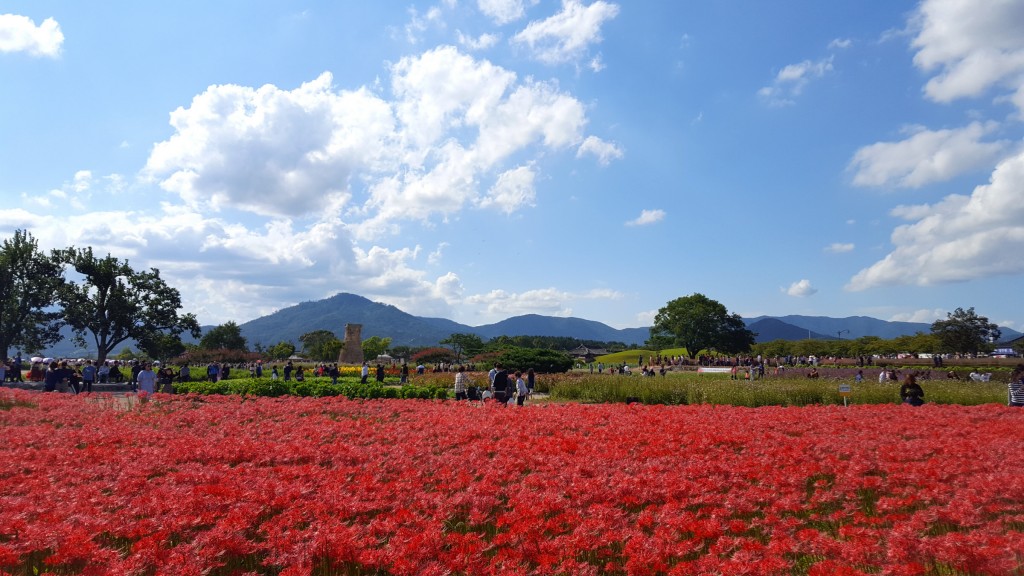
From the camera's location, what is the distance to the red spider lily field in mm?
4270

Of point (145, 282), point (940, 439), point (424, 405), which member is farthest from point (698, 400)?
point (145, 282)

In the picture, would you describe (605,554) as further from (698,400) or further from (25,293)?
(25,293)

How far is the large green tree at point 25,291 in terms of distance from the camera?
162 ft

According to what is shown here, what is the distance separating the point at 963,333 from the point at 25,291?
99.6 m

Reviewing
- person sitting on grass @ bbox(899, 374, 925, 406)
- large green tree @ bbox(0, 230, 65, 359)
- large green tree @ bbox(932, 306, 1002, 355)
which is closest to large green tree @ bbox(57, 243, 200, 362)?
large green tree @ bbox(0, 230, 65, 359)

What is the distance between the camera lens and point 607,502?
18.9 ft

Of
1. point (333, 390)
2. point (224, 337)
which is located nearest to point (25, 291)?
→ point (333, 390)

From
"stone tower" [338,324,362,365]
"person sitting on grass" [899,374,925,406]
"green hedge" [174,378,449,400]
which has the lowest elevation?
"green hedge" [174,378,449,400]

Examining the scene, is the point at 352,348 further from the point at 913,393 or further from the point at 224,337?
the point at 224,337

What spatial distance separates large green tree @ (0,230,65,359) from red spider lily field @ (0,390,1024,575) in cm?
5167

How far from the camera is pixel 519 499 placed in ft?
18.5

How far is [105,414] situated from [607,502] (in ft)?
45.5

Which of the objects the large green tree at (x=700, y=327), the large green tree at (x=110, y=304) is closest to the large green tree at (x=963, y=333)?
the large green tree at (x=700, y=327)

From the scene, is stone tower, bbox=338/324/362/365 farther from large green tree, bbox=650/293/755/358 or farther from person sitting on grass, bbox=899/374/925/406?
person sitting on grass, bbox=899/374/925/406
